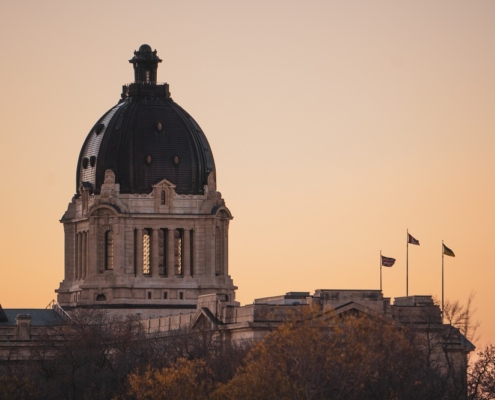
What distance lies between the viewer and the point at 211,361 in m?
188

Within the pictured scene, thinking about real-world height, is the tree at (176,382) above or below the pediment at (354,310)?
below

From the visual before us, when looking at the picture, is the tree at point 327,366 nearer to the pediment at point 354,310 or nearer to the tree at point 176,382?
the tree at point 176,382

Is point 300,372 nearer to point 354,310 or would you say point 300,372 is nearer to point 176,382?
point 176,382

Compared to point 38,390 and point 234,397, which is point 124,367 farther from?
point 234,397

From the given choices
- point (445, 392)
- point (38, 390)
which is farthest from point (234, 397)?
point (38, 390)

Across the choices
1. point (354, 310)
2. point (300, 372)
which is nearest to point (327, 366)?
point (300, 372)

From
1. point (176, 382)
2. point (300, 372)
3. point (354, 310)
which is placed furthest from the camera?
point (354, 310)

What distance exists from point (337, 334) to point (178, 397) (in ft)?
29.7

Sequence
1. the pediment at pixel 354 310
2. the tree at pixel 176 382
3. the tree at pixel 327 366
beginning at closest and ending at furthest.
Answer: the tree at pixel 327 366, the tree at pixel 176 382, the pediment at pixel 354 310

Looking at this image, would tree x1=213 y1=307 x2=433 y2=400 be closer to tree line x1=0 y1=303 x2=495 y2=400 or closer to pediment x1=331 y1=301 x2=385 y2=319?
tree line x1=0 y1=303 x2=495 y2=400

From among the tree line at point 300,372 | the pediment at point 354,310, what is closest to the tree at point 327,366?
the tree line at point 300,372

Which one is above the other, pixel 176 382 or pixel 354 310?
pixel 354 310

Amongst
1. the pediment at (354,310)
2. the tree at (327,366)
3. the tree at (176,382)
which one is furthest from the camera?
the pediment at (354,310)

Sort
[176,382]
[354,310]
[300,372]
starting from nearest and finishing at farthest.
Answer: [300,372] < [176,382] < [354,310]
